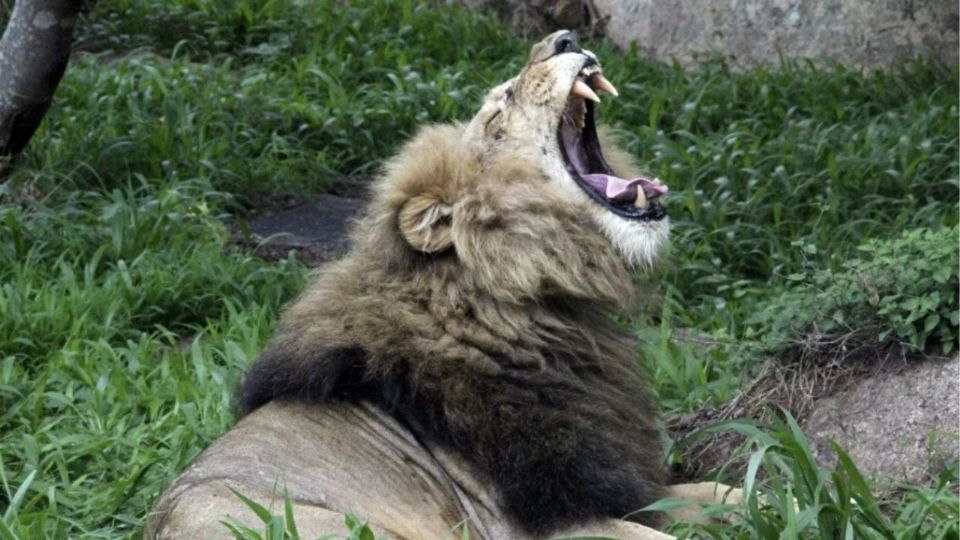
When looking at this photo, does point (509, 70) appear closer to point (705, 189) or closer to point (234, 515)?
point (705, 189)

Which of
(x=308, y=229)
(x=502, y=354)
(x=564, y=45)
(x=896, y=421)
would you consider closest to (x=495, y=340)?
(x=502, y=354)

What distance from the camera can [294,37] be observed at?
9.07 m

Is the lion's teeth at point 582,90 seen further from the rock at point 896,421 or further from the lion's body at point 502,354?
the rock at point 896,421

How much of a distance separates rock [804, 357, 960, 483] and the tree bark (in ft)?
11.7

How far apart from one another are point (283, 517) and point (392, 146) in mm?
4474

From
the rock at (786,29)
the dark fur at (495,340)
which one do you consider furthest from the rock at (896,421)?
the rock at (786,29)

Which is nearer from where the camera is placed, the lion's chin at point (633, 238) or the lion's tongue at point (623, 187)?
the lion's chin at point (633, 238)

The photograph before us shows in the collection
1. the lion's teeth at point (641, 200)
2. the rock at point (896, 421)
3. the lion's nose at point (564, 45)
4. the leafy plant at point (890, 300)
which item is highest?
the lion's nose at point (564, 45)

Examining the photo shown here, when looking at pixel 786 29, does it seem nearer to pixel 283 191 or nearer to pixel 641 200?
pixel 283 191

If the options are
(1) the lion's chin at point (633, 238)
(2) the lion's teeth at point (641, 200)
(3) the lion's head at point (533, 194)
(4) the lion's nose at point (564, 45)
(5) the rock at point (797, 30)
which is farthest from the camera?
(5) the rock at point (797, 30)

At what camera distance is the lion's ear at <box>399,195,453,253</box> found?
407 centimetres

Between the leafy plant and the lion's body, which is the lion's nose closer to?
the lion's body

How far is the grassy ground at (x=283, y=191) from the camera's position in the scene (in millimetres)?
4555

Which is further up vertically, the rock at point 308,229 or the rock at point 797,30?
the rock at point 797,30
